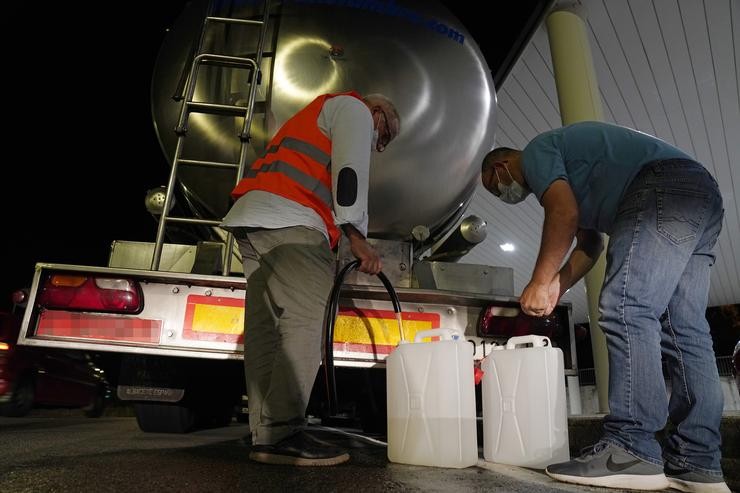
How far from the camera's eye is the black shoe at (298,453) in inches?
60.2

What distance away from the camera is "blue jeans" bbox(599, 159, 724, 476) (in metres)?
1.42

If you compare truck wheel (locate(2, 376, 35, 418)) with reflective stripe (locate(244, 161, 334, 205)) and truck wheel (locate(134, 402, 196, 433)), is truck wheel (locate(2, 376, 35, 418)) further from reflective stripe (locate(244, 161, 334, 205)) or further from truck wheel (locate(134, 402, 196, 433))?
reflective stripe (locate(244, 161, 334, 205))

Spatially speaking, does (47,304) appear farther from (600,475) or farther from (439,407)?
(600,475)

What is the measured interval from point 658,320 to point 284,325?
1179 millimetres

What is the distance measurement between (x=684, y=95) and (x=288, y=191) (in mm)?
6372

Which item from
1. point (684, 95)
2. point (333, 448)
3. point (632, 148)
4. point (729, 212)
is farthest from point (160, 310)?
point (729, 212)

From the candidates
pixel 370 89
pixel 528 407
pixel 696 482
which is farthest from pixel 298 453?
pixel 370 89

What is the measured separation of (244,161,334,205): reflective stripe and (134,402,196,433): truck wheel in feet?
4.99

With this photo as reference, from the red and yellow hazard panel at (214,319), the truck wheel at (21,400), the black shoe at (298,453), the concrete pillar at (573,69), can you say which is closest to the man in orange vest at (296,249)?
the black shoe at (298,453)

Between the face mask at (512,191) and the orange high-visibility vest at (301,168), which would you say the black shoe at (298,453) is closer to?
the orange high-visibility vest at (301,168)

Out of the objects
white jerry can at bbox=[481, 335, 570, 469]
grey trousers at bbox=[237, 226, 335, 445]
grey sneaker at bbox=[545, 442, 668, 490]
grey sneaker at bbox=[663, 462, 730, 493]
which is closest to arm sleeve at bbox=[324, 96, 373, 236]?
grey trousers at bbox=[237, 226, 335, 445]

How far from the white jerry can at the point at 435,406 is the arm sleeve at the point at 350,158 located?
49 cm

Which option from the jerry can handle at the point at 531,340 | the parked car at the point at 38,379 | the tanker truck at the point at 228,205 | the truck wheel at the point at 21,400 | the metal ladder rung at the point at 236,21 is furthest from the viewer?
the truck wheel at the point at 21,400

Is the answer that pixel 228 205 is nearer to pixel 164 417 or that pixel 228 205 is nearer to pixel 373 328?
pixel 373 328
